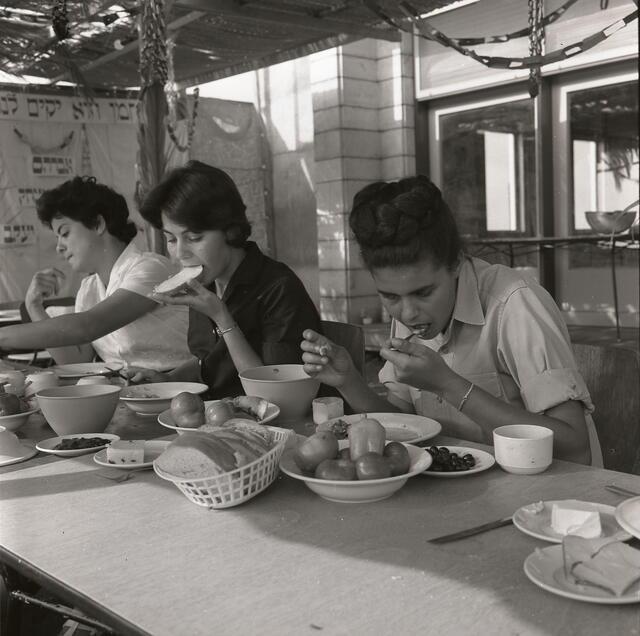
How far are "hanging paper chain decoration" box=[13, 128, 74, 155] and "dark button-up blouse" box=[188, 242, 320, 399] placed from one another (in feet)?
17.4

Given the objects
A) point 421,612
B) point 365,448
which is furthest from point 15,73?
point 421,612

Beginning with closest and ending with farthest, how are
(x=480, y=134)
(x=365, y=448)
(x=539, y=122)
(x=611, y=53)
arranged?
(x=365, y=448) → (x=611, y=53) → (x=539, y=122) → (x=480, y=134)

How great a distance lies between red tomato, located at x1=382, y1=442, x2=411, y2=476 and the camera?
4.61ft

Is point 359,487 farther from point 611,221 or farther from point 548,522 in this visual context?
point 611,221

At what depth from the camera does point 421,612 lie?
0.98m

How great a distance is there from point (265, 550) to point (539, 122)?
6.01 meters

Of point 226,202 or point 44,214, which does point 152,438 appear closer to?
point 226,202

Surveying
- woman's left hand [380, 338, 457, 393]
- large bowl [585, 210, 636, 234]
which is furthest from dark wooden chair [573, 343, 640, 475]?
large bowl [585, 210, 636, 234]

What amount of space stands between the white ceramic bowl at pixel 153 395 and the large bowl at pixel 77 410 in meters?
0.17

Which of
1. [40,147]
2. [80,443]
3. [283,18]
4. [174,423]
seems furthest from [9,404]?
[40,147]

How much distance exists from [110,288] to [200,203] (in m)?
0.89

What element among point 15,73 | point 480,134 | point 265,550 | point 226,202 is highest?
point 15,73

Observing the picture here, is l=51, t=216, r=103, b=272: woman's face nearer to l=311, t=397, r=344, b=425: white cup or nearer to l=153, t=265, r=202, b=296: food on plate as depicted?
l=153, t=265, r=202, b=296: food on plate

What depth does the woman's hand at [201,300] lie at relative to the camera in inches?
96.7
